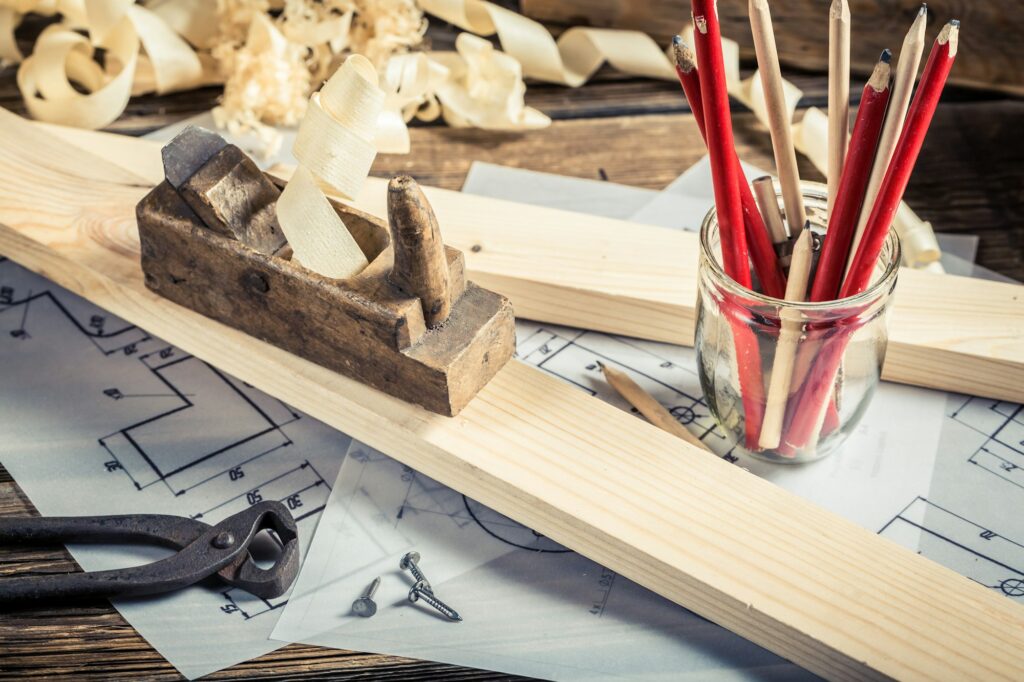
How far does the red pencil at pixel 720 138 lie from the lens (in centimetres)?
74

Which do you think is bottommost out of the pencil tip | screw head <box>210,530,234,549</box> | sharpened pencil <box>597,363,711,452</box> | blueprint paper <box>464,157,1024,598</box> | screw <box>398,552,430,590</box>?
screw <box>398,552,430,590</box>

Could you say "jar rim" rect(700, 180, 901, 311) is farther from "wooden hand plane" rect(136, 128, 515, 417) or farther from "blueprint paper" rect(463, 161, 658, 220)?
"blueprint paper" rect(463, 161, 658, 220)

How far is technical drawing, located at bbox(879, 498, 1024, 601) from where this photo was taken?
84 centimetres

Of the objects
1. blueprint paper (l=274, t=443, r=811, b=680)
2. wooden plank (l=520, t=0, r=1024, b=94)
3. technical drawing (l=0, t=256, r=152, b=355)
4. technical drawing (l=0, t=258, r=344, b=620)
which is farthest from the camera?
wooden plank (l=520, t=0, r=1024, b=94)

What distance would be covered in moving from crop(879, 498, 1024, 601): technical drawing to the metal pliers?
48 centimetres

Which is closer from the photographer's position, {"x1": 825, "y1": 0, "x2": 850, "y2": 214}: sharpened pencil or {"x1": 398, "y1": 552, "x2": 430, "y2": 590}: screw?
{"x1": 825, "y1": 0, "x2": 850, "y2": 214}: sharpened pencil

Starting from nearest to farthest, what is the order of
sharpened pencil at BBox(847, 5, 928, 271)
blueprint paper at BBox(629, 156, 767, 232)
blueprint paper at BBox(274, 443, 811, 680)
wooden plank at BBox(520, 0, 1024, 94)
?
sharpened pencil at BBox(847, 5, 928, 271)
blueprint paper at BBox(274, 443, 811, 680)
blueprint paper at BBox(629, 156, 767, 232)
wooden plank at BBox(520, 0, 1024, 94)

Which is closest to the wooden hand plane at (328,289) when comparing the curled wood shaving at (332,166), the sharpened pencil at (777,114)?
the curled wood shaving at (332,166)

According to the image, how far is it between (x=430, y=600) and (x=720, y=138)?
0.41 metres

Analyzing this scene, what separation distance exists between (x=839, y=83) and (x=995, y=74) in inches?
28.5

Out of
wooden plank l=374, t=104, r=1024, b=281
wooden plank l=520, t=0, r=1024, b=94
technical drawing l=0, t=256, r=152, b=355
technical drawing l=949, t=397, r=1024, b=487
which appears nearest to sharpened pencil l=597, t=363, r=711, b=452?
technical drawing l=949, t=397, r=1024, b=487

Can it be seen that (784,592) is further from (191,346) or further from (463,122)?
(463,122)

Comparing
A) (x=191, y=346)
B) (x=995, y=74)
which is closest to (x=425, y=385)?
(x=191, y=346)

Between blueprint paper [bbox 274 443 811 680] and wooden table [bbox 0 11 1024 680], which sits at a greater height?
wooden table [bbox 0 11 1024 680]
